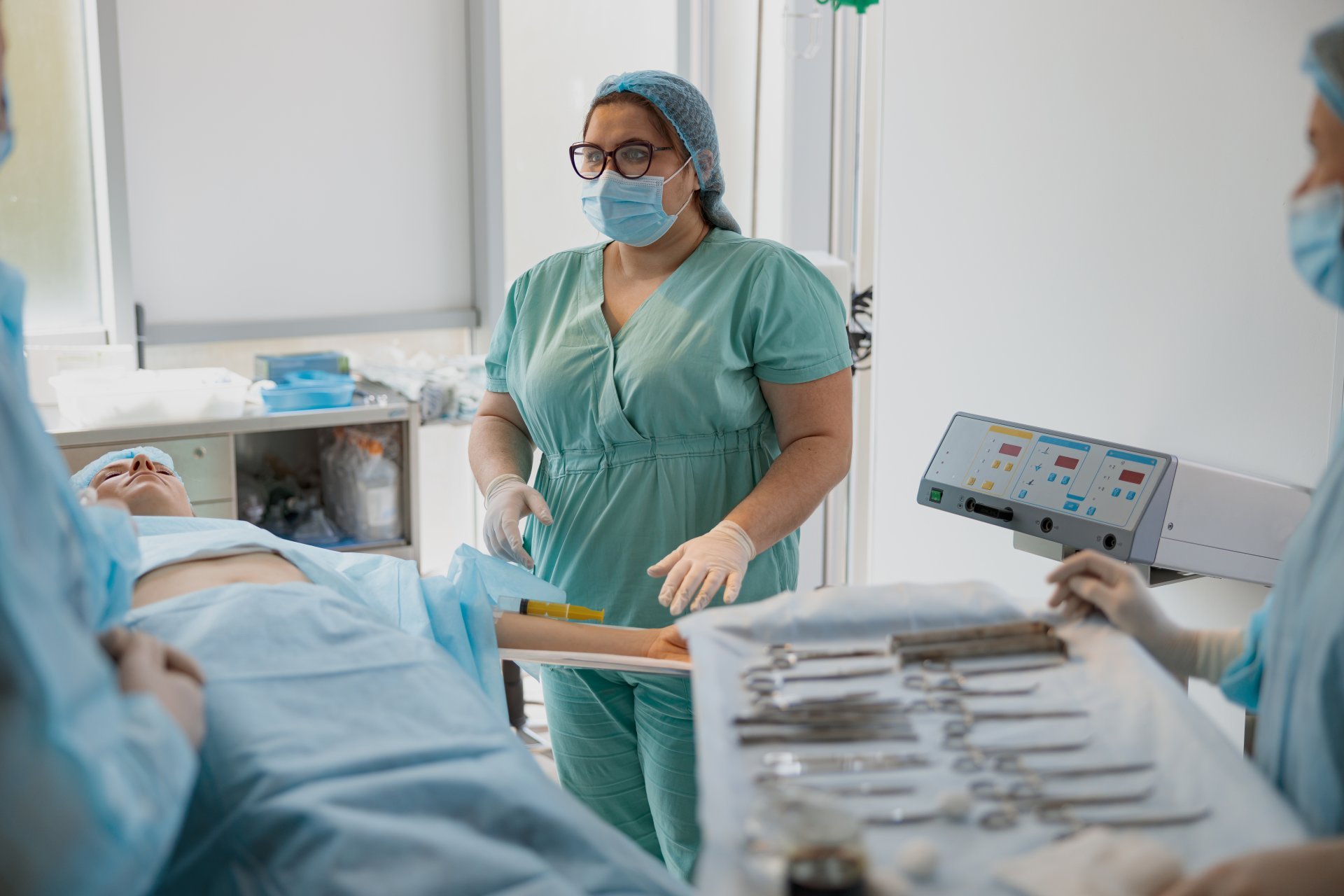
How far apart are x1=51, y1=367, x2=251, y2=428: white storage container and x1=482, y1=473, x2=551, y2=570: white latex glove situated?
1.50 meters

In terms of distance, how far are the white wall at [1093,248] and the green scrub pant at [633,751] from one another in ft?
2.01

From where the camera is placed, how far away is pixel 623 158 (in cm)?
183

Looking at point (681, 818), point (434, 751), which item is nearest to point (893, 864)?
point (434, 751)

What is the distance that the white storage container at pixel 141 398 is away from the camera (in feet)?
9.69

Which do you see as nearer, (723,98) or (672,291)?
(672,291)

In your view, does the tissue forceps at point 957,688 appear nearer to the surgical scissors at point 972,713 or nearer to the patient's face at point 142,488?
the surgical scissors at point 972,713

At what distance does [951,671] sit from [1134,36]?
4.15ft

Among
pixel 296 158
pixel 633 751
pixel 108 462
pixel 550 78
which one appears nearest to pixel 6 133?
pixel 633 751

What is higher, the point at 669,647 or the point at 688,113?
the point at 688,113

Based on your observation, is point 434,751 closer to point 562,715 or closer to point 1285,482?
point 562,715

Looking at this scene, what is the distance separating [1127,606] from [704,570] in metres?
0.58

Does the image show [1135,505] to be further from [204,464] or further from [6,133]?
[204,464]

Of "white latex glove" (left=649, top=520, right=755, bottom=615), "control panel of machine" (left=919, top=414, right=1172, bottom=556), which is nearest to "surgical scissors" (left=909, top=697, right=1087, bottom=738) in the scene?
"white latex glove" (left=649, top=520, right=755, bottom=615)

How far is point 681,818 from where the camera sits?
170 centimetres
